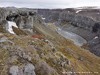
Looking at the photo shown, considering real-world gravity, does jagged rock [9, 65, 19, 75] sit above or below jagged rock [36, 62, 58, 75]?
above

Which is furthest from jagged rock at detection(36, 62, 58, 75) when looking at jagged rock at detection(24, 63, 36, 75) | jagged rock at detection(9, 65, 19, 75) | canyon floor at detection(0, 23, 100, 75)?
jagged rock at detection(9, 65, 19, 75)

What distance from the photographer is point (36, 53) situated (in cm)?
3531

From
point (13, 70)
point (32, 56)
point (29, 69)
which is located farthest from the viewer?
point (32, 56)

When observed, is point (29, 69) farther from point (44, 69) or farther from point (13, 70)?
point (44, 69)

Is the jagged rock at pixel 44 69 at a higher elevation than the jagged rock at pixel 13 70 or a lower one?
lower

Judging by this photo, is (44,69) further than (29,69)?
Yes

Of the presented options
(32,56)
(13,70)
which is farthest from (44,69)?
(13,70)

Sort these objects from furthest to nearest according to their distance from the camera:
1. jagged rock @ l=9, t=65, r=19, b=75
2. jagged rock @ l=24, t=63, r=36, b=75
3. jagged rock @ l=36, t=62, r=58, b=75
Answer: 1. jagged rock @ l=36, t=62, r=58, b=75
2. jagged rock @ l=24, t=63, r=36, b=75
3. jagged rock @ l=9, t=65, r=19, b=75

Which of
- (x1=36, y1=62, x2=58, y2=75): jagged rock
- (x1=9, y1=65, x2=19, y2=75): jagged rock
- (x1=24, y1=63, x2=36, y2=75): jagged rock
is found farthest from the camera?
(x1=36, y1=62, x2=58, y2=75): jagged rock

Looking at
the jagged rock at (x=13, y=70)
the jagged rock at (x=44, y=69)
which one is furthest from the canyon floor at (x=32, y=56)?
the jagged rock at (x=13, y=70)

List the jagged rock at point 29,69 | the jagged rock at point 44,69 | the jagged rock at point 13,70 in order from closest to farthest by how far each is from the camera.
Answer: the jagged rock at point 13,70
the jagged rock at point 29,69
the jagged rock at point 44,69

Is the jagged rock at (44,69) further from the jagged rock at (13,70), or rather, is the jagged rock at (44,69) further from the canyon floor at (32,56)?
the jagged rock at (13,70)

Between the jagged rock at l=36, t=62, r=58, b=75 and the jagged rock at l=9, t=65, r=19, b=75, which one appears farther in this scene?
the jagged rock at l=36, t=62, r=58, b=75

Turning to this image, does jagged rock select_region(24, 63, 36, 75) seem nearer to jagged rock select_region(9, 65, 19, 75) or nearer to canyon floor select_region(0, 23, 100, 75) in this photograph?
canyon floor select_region(0, 23, 100, 75)
